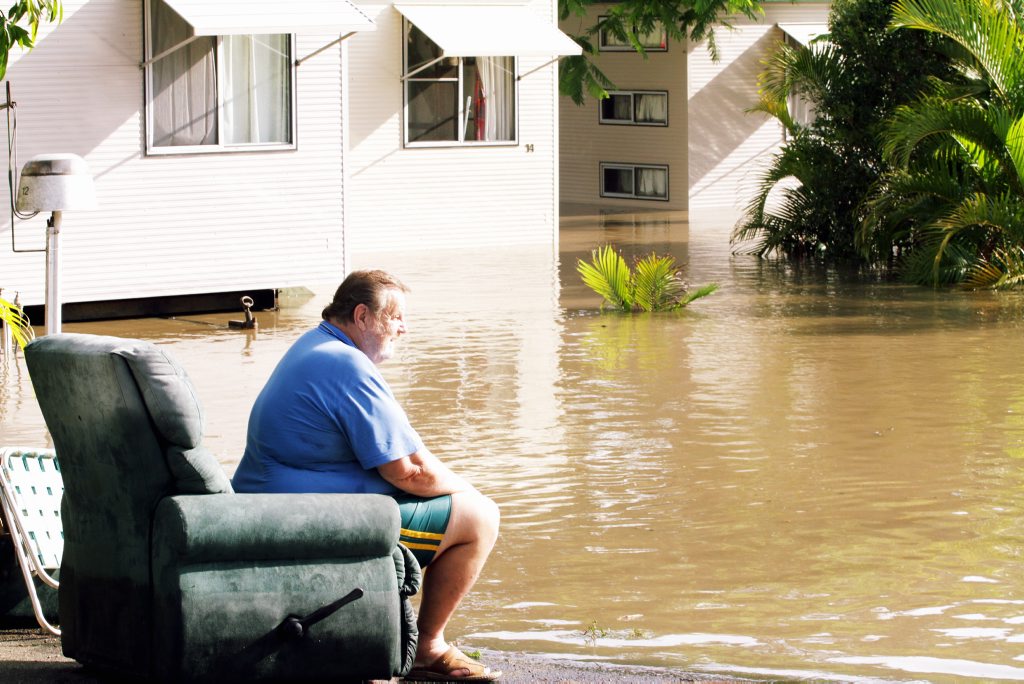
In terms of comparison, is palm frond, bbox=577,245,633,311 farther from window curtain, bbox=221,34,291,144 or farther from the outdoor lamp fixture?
the outdoor lamp fixture

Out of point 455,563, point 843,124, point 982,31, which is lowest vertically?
point 455,563

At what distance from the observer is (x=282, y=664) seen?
4.69 metres

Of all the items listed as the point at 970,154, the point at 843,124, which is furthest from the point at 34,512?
the point at 843,124

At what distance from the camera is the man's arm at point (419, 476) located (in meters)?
4.96

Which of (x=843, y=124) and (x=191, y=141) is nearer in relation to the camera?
(x=191, y=141)

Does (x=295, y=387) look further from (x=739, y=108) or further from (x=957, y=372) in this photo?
(x=739, y=108)

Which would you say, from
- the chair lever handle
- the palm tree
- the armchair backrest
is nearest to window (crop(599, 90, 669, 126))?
the palm tree

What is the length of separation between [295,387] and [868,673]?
203cm

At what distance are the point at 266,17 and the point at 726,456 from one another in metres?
7.24

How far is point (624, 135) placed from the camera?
2728cm

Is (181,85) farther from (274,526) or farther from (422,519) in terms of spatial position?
(274,526)

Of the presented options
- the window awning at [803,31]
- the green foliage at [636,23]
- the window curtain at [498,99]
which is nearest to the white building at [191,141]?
the window curtain at [498,99]

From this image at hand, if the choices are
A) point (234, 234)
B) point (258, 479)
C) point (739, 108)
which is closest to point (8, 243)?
point (234, 234)

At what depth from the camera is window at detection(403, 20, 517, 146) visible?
2072 centimetres
